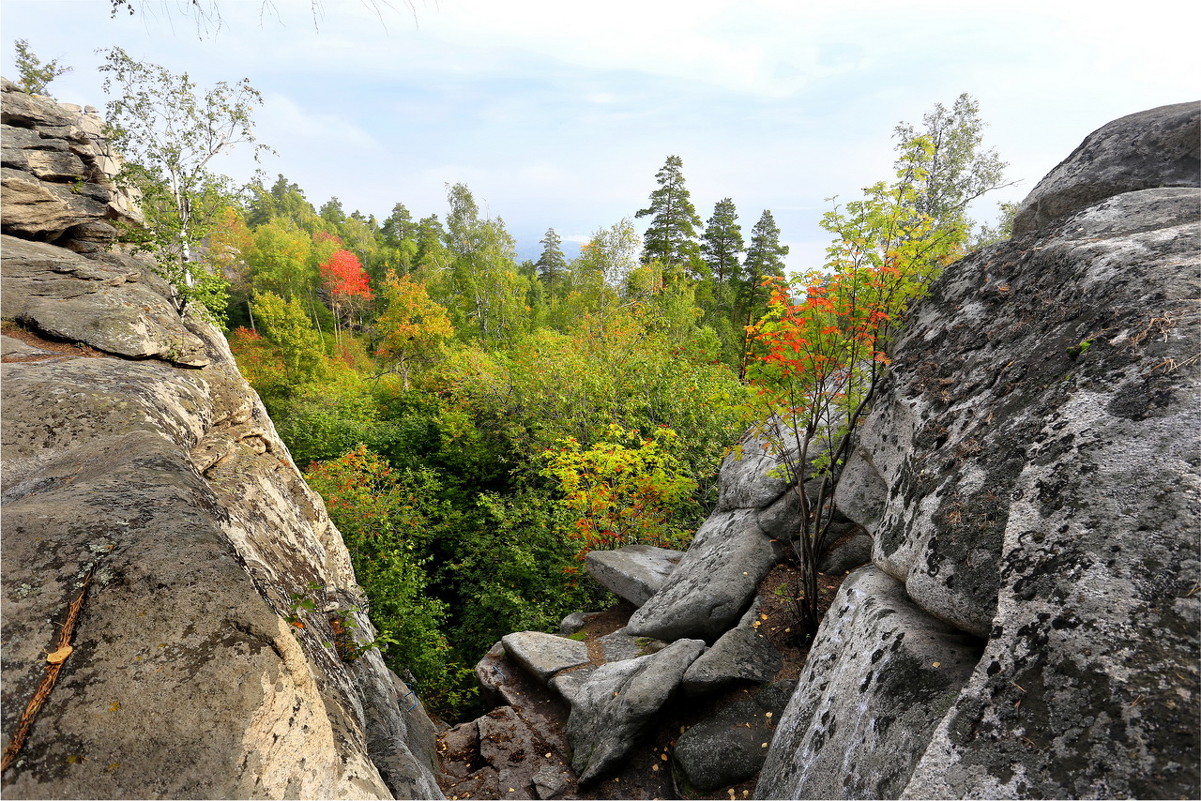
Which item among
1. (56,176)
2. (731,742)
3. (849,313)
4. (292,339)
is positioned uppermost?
(56,176)

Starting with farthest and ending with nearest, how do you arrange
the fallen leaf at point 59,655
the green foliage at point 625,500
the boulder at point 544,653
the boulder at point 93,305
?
the green foliage at point 625,500 → the boulder at point 544,653 → the boulder at point 93,305 → the fallen leaf at point 59,655

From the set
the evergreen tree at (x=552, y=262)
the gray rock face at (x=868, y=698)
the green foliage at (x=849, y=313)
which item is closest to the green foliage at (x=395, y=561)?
the gray rock face at (x=868, y=698)

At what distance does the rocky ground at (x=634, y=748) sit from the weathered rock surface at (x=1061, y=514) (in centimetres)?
132

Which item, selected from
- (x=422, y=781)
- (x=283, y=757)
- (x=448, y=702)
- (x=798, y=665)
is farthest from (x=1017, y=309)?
(x=448, y=702)

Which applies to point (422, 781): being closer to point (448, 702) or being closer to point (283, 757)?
point (283, 757)

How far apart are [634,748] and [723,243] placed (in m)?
40.5

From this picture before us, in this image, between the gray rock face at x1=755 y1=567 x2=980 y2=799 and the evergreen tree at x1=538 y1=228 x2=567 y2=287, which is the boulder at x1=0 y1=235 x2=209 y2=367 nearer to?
the gray rock face at x1=755 y1=567 x2=980 y2=799

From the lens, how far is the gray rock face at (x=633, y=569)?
9.70 metres

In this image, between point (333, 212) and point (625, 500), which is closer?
point (625, 500)

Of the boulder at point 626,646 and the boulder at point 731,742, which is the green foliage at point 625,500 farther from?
the boulder at point 731,742

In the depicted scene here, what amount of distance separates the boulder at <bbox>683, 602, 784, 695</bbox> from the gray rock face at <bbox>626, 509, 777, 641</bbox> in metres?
0.76

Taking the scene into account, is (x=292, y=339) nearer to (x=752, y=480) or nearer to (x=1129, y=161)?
(x=752, y=480)

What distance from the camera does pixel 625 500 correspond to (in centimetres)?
1368

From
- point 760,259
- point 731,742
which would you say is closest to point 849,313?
point 731,742
